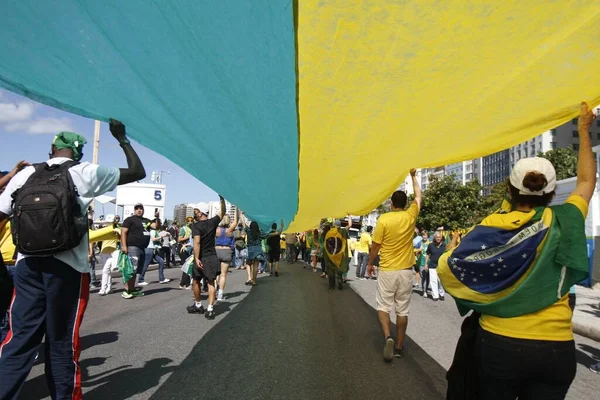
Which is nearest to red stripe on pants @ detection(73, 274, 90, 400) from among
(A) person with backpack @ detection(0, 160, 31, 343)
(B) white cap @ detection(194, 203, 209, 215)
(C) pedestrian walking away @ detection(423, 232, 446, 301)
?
(A) person with backpack @ detection(0, 160, 31, 343)

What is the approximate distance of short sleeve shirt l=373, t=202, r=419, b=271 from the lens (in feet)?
15.0

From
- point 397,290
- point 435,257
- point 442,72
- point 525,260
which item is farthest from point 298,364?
point 435,257

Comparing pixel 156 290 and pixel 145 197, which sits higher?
pixel 145 197

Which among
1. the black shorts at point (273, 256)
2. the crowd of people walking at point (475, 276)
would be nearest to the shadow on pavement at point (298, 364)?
the crowd of people walking at point (475, 276)

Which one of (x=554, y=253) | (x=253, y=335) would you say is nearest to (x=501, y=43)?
(x=554, y=253)

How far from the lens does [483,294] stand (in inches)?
73.3

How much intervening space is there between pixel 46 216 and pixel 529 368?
8.86 feet

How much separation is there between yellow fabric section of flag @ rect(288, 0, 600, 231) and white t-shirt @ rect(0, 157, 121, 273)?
4.82 feet

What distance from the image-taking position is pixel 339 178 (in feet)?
17.0

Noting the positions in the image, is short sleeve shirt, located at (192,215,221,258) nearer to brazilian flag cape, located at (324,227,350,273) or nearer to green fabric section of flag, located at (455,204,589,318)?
brazilian flag cape, located at (324,227,350,273)

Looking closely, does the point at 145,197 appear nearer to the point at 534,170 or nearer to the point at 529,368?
the point at 534,170

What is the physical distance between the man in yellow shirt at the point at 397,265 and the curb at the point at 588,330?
13.4 ft

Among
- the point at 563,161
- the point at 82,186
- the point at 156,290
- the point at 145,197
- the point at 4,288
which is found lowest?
the point at 156,290

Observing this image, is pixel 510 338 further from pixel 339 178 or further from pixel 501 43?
pixel 339 178
